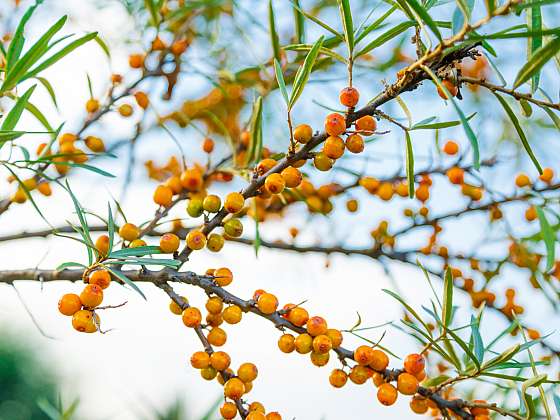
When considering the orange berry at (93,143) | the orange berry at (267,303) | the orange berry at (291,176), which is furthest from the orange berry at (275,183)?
the orange berry at (93,143)

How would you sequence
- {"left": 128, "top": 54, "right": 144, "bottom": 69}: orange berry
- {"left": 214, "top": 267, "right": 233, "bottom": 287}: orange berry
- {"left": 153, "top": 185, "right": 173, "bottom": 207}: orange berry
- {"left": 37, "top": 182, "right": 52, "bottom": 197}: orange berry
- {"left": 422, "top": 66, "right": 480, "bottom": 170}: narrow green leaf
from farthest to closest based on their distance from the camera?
1. {"left": 128, "top": 54, "right": 144, "bottom": 69}: orange berry
2. {"left": 37, "top": 182, "right": 52, "bottom": 197}: orange berry
3. {"left": 153, "top": 185, "right": 173, "bottom": 207}: orange berry
4. {"left": 214, "top": 267, "right": 233, "bottom": 287}: orange berry
5. {"left": 422, "top": 66, "right": 480, "bottom": 170}: narrow green leaf

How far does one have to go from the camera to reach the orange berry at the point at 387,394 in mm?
613

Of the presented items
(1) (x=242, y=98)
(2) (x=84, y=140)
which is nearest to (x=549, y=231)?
(2) (x=84, y=140)

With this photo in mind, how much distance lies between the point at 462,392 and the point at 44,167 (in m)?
0.70

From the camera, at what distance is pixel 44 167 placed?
79 cm

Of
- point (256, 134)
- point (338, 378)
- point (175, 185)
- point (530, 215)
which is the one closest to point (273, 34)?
point (256, 134)

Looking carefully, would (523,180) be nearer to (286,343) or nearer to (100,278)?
(286,343)

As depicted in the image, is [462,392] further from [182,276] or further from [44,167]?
[44,167]

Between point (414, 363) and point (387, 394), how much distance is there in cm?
4

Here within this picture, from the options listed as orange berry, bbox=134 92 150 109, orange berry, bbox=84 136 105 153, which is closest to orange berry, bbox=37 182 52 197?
orange berry, bbox=84 136 105 153

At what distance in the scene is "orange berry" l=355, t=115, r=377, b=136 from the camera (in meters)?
0.56

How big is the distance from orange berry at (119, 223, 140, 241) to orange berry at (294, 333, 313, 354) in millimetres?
213

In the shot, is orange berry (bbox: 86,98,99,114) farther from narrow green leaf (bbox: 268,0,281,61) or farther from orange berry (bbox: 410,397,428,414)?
orange berry (bbox: 410,397,428,414)

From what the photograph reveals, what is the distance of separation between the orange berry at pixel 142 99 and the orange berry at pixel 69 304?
452 millimetres
